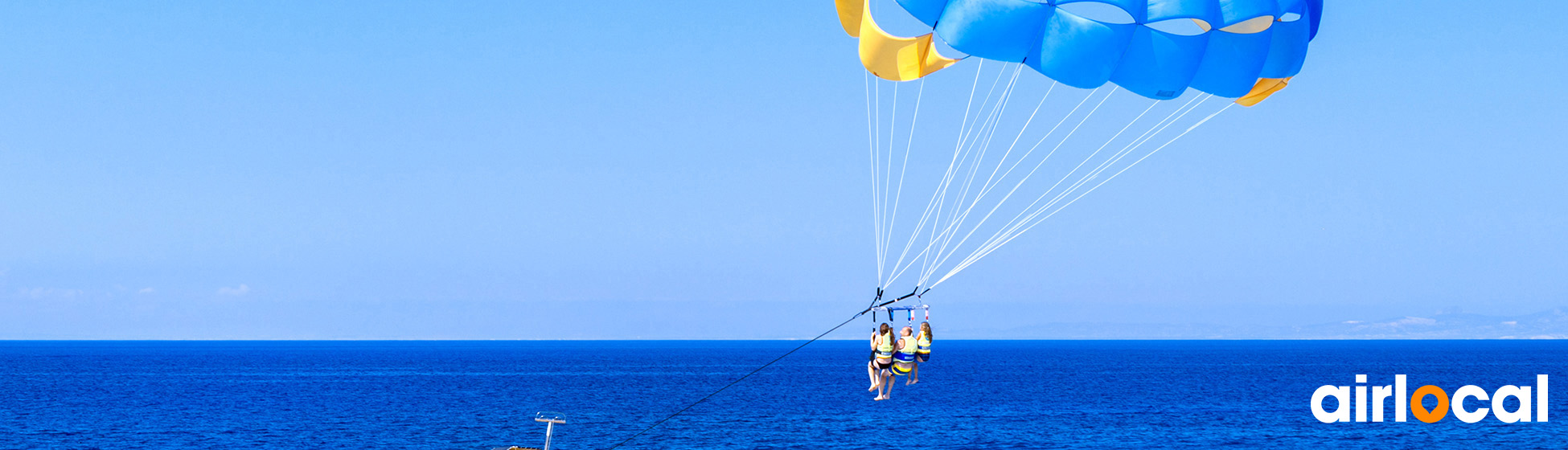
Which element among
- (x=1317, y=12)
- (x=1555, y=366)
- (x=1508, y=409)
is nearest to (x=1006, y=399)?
(x=1508, y=409)

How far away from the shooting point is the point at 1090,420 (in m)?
59.5

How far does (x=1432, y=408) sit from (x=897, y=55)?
65.6 meters

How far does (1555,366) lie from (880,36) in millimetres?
158822

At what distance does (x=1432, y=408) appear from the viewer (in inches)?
2840

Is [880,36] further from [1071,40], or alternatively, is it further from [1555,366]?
[1555,366]

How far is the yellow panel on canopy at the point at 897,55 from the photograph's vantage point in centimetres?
1731

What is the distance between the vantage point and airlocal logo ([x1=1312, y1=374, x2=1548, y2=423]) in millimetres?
61594

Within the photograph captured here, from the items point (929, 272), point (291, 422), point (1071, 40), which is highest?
point (1071, 40)

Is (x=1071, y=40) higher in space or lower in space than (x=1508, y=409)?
higher

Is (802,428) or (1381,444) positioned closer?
(1381,444)

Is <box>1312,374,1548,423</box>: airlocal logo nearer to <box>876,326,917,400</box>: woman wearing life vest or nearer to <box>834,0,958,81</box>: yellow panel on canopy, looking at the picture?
<box>876,326,917,400</box>: woman wearing life vest

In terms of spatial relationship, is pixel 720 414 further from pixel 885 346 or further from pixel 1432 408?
pixel 885 346

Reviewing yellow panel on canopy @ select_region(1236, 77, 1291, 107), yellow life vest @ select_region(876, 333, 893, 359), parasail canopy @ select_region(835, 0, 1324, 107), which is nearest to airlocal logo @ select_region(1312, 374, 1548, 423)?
yellow panel on canopy @ select_region(1236, 77, 1291, 107)

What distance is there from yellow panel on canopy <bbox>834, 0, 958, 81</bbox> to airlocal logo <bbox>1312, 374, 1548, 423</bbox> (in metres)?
47.6
